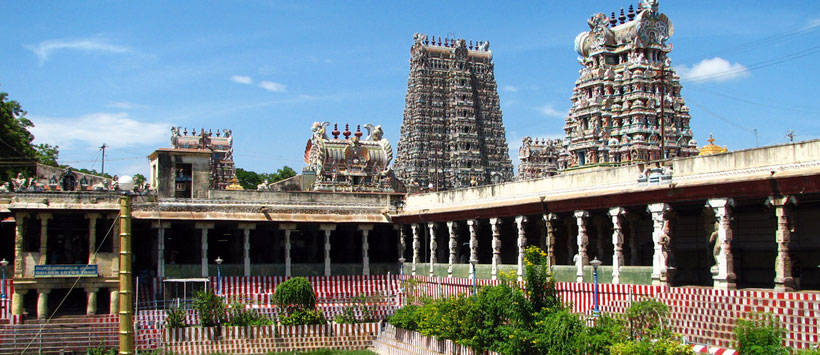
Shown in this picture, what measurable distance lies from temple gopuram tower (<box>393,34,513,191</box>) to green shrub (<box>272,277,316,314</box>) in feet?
173

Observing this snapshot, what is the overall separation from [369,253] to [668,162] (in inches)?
912

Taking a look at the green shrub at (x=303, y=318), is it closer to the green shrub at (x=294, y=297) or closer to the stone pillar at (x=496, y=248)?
the green shrub at (x=294, y=297)

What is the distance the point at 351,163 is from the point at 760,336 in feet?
128

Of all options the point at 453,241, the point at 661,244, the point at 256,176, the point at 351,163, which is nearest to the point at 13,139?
the point at 351,163

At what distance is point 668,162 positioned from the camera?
30156mm

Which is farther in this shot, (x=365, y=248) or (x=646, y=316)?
(x=365, y=248)

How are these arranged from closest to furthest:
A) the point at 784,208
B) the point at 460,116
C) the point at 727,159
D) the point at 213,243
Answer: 1. the point at 784,208
2. the point at 727,159
3. the point at 213,243
4. the point at 460,116

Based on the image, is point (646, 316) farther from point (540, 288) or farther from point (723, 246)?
point (540, 288)

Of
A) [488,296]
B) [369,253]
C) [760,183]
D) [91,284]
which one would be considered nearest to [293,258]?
[369,253]

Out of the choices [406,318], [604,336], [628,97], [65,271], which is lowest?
[406,318]

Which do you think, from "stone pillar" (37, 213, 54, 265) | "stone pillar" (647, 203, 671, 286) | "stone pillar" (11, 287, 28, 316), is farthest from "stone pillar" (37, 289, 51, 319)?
"stone pillar" (647, 203, 671, 286)

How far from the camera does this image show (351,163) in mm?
58781

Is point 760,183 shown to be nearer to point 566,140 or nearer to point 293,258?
point 293,258

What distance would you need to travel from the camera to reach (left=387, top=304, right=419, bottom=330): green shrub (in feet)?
115
